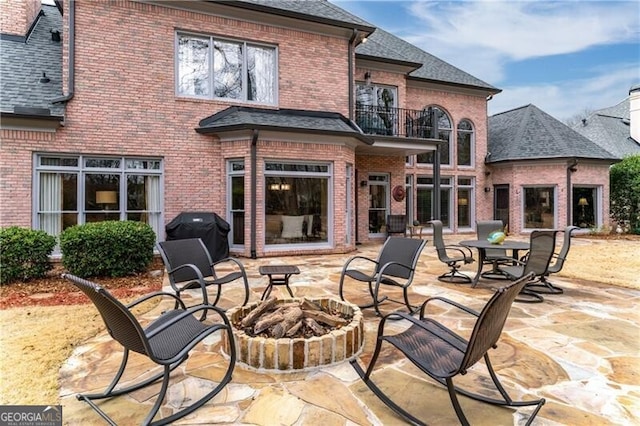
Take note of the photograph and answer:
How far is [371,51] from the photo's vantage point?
1345cm

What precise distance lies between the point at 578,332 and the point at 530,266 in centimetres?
153

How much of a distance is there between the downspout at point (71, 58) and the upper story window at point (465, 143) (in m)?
14.6

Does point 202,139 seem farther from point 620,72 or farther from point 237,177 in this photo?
point 620,72

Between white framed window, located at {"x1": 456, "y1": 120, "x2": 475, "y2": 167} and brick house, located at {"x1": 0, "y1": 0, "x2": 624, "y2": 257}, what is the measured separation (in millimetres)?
5302

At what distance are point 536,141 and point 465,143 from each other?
3.22 m

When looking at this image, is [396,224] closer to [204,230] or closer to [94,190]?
Result: [204,230]

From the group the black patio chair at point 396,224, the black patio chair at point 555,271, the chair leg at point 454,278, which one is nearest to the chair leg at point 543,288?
the black patio chair at point 555,271

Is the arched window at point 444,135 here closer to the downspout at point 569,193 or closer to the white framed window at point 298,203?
the downspout at point 569,193

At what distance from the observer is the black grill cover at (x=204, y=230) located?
8.30 m

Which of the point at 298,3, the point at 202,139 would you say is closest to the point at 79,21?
the point at 202,139

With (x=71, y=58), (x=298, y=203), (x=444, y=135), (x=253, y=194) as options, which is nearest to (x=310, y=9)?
(x=298, y=203)

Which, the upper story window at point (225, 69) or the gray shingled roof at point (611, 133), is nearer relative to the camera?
the upper story window at point (225, 69)

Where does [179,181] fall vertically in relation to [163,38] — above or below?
below

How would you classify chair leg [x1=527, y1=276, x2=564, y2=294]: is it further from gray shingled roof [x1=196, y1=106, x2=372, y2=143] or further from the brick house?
gray shingled roof [x1=196, y1=106, x2=372, y2=143]
